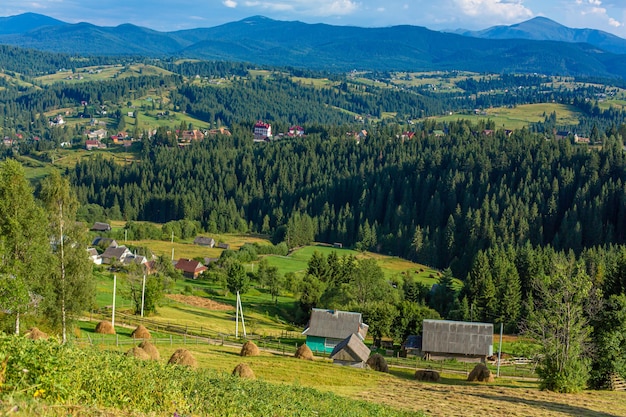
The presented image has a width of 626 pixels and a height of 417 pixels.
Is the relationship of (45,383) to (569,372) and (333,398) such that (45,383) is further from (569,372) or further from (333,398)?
(569,372)

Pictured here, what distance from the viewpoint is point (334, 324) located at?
5294cm

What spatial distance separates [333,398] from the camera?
77.8 feet

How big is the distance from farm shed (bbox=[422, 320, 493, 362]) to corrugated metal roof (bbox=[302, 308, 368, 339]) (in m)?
6.12

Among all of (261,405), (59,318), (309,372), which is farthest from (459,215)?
(261,405)

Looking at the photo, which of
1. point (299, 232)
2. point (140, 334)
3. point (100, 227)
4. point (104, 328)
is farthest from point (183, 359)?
point (100, 227)

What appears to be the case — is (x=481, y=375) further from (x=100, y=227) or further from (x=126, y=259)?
(x=100, y=227)

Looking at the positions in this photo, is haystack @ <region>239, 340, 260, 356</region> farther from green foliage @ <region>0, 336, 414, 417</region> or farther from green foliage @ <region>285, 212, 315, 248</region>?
green foliage @ <region>285, 212, 315, 248</region>

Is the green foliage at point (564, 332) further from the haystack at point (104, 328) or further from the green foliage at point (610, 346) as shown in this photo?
the haystack at point (104, 328)

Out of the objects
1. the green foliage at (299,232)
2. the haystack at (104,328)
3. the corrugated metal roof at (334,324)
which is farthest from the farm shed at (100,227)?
the haystack at (104,328)

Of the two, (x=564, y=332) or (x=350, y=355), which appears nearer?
(x=564, y=332)

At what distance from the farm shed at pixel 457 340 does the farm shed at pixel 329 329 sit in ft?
19.8

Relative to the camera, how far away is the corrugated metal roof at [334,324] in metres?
52.4

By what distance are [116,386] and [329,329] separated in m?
39.6

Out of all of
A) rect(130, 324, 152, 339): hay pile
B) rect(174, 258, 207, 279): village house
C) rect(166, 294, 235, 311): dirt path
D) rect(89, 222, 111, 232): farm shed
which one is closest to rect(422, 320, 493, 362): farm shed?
rect(130, 324, 152, 339): hay pile
